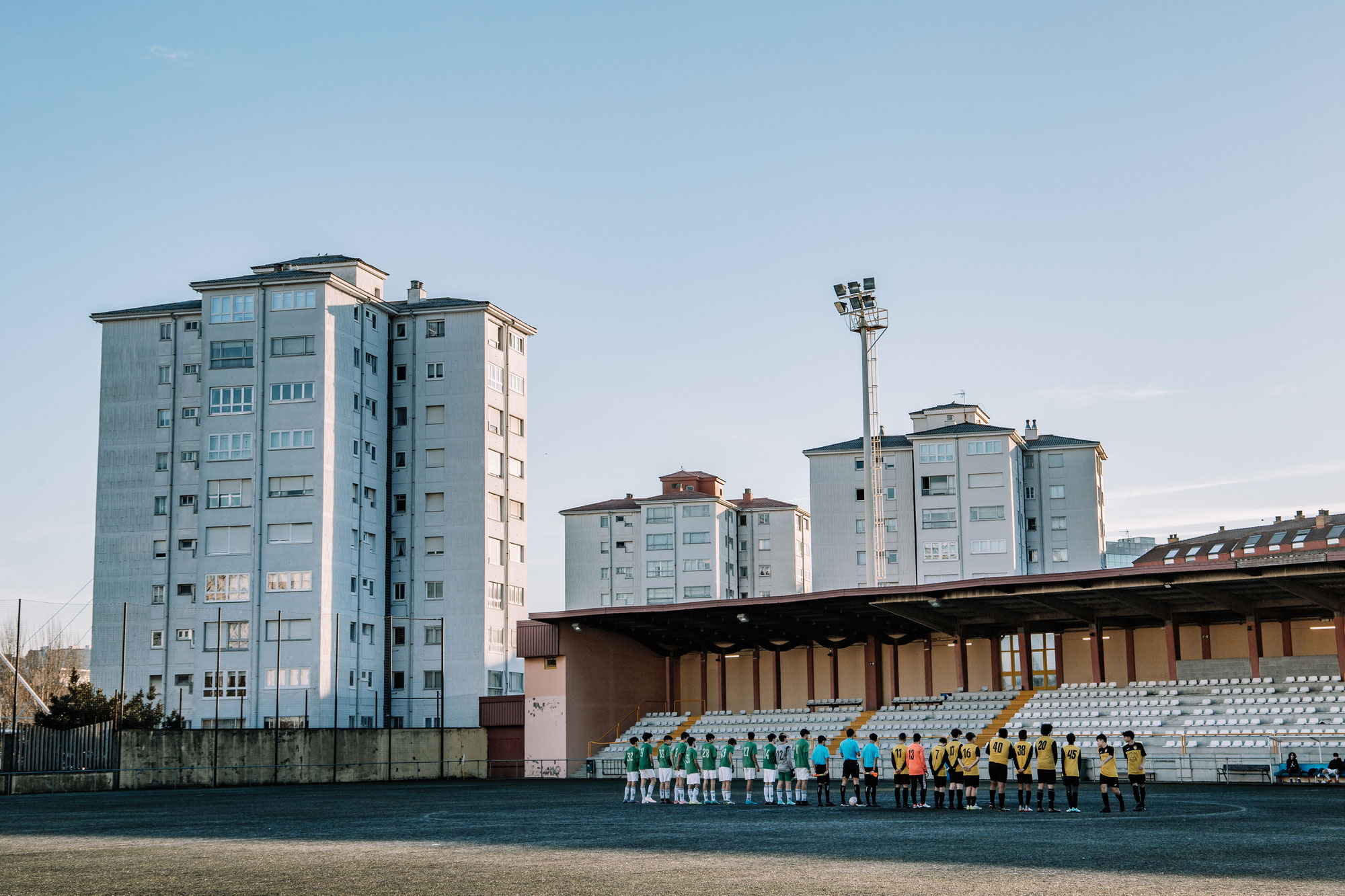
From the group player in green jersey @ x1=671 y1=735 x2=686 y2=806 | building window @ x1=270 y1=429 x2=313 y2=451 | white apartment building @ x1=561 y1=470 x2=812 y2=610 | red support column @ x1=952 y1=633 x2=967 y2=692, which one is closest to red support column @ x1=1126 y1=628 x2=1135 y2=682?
red support column @ x1=952 y1=633 x2=967 y2=692

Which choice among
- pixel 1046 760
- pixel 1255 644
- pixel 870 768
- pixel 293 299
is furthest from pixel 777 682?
pixel 293 299

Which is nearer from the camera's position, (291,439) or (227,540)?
(291,439)

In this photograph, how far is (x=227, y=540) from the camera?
6894cm

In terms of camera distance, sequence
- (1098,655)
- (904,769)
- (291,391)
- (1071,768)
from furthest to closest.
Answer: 1. (291,391)
2. (1098,655)
3. (904,769)
4. (1071,768)

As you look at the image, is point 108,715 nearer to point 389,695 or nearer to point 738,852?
point 389,695

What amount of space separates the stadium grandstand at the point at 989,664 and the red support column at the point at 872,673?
88 mm

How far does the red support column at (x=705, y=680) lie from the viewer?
5815 centimetres

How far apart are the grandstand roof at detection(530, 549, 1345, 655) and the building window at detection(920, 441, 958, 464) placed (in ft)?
125

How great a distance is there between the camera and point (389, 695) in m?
66.9

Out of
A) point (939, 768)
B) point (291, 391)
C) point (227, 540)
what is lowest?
point (939, 768)

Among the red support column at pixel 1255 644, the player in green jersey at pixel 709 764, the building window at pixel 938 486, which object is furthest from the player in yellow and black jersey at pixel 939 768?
the building window at pixel 938 486

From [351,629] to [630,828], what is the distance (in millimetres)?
49592

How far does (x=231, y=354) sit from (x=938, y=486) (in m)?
46.9

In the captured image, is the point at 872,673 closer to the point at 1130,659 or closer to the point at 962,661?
the point at 962,661
